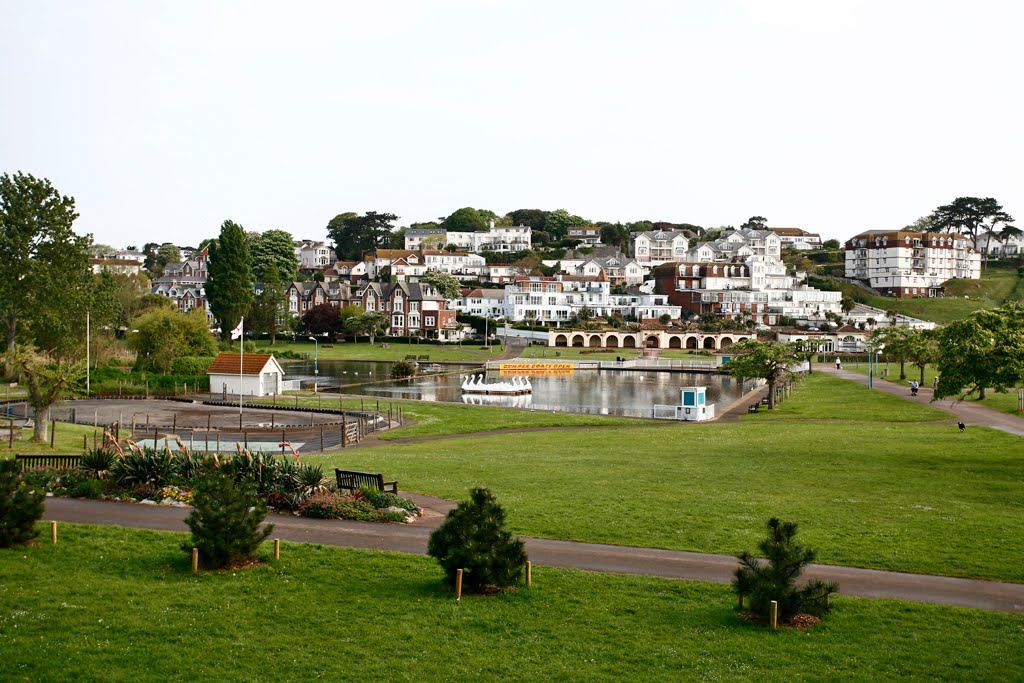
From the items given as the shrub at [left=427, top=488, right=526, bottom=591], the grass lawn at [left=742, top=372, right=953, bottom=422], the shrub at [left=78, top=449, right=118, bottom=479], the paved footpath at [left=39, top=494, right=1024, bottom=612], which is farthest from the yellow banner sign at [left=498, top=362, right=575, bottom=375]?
the shrub at [left=427, top=488, right=526, bottom=591]

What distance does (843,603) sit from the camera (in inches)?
586

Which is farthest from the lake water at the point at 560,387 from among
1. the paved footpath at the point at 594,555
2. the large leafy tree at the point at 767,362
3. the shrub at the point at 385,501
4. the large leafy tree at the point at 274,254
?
the large leafy tree at the point at 274,254

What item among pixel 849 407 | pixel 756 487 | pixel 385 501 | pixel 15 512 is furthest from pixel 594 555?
pixel 849 407

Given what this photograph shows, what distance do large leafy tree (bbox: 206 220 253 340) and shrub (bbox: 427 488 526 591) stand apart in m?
89.7

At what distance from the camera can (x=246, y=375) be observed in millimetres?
61094

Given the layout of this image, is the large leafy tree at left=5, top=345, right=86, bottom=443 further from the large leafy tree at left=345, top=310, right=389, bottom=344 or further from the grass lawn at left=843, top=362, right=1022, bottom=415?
the large leafy tree at left=345, top=310, right=389, bottom=344

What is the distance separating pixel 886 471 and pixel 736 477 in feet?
17.1

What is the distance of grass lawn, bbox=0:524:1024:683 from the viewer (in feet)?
39.2

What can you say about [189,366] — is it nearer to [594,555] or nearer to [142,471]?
[142,471]

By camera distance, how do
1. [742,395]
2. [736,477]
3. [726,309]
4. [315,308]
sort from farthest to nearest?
1. [726,309]
2. [315,308]
3. [742,395]
4. [736,477]

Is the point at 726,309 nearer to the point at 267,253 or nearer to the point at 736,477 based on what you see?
the point at 267,253

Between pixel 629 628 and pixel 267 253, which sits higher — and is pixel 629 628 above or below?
below

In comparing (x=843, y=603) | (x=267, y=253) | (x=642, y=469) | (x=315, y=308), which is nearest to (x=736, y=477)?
(x=642, y=469)

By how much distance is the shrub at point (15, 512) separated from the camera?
16.8 metres
